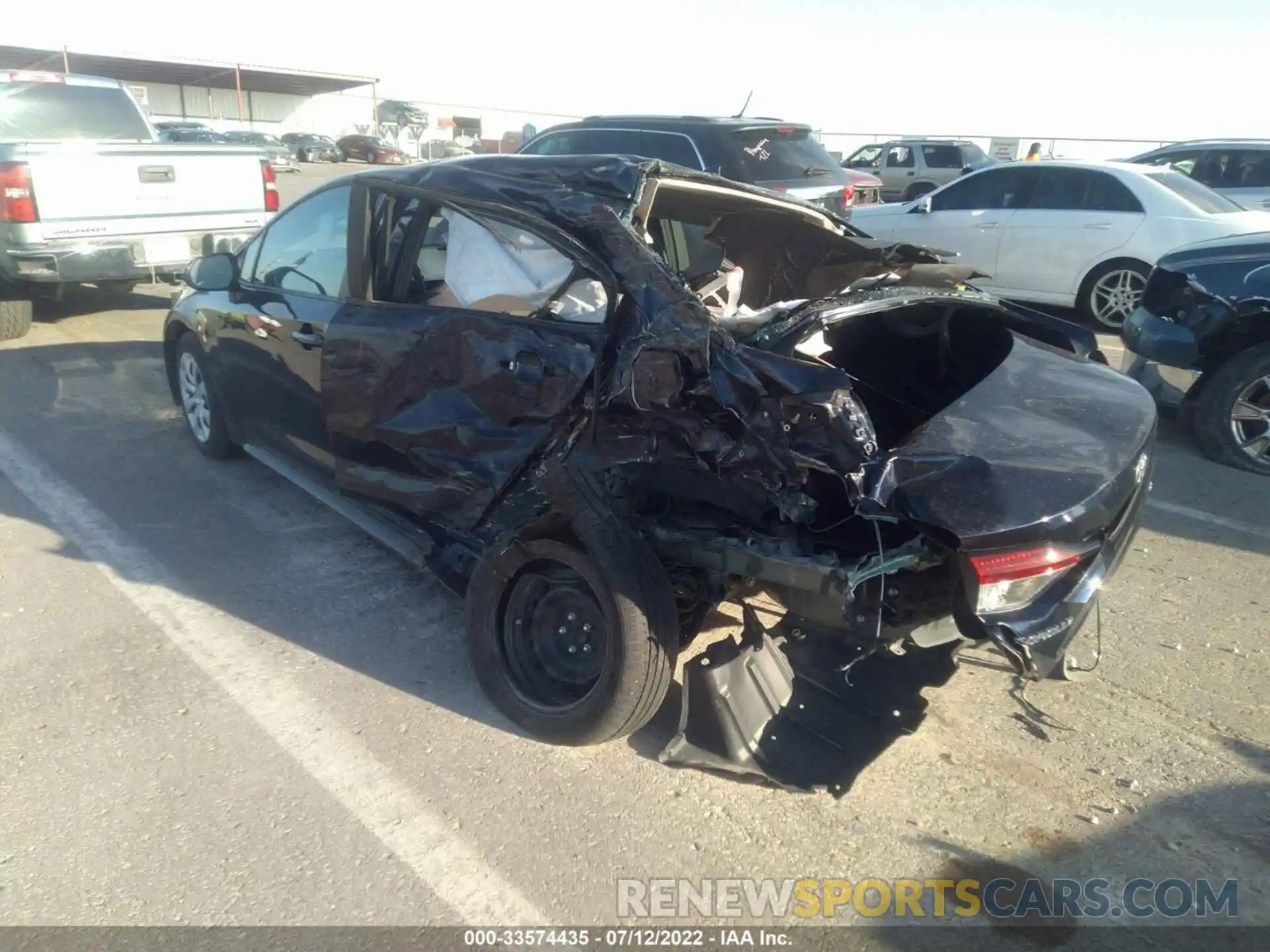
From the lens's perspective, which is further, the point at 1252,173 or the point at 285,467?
the point at 1252,173

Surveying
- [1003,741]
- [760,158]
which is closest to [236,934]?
[1003,741]

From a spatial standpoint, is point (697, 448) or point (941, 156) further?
point (941, 156)

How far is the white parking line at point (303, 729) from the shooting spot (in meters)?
2.66

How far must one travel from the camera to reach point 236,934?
249cm

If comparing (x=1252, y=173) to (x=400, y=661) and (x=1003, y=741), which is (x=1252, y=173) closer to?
(x=1003, y=741)

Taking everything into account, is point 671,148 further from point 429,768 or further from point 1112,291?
→ point 429,768

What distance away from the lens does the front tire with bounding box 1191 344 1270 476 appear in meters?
5.72

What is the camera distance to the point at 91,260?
823cm

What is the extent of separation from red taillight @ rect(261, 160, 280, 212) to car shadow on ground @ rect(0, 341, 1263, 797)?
9.95 ft

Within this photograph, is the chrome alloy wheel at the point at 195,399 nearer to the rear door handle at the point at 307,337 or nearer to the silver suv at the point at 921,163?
the rear door handle at the point at 307,337

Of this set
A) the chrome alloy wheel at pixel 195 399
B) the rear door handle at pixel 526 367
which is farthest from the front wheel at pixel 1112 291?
the chrome alloy wheel at pixel 195 399

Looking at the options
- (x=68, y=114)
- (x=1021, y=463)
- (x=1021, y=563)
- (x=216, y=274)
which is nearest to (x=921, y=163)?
(x=68, y=114)

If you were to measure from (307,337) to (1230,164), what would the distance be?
38.9 ft

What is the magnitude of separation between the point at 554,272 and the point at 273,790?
195 centimetres
